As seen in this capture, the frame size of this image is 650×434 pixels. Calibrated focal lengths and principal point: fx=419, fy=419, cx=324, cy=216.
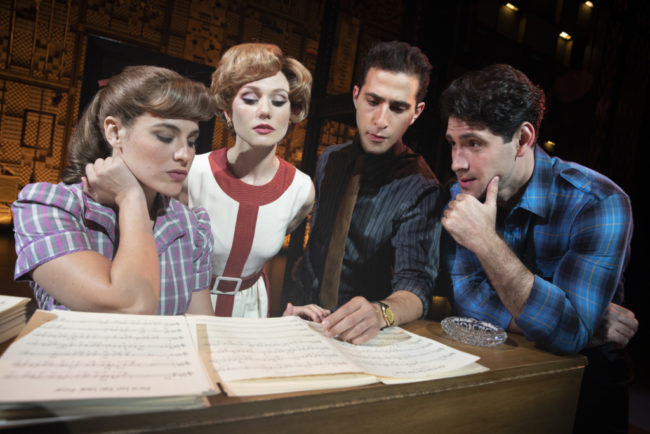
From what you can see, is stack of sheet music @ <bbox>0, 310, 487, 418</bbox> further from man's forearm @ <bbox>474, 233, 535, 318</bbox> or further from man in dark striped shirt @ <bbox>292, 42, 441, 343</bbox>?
man in dark striped shirt @ <bbox>292, 42, 441, 343</bbox>

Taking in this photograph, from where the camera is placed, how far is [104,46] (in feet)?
4.42

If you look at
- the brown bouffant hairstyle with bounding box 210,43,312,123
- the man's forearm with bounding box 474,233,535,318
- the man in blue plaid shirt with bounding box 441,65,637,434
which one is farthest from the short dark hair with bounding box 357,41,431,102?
the man's forearm with bounding box 474,233,535,318

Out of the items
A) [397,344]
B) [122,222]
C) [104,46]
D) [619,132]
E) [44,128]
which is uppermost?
[619,132]

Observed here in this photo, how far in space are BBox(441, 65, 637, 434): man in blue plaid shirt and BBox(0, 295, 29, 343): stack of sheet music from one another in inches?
55.7

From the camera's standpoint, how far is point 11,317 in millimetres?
995

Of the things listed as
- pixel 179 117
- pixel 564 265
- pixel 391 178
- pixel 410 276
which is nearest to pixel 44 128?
pixel 179 117

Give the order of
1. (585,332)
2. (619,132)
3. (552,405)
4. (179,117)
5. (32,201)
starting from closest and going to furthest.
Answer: (32,201)
(179,117)
(552,405)
(585,332)
(619,132)

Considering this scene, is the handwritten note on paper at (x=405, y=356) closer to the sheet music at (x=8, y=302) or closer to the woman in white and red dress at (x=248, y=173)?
the woman in white and red dress at (x=248, y=173)

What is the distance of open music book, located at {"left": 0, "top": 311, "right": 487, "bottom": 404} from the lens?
74 centimetres

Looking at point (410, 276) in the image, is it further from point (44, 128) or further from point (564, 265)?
point (44, 128)

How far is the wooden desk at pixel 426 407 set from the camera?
2.57 ft

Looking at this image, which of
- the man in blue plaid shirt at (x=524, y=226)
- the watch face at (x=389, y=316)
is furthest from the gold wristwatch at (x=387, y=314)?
the man in blue plaid shirt at (x=524, y=226)

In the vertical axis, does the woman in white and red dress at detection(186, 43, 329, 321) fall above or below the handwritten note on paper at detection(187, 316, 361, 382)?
above

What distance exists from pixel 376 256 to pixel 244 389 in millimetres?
1089
